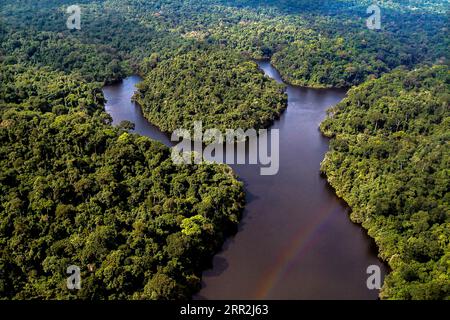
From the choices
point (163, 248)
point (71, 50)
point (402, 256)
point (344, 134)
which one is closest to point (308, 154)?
point (344, 134)

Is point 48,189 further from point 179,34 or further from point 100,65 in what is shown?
point 179,34

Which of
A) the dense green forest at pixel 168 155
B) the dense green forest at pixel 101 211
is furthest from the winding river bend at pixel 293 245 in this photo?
the dense green forest at pixel 101 211

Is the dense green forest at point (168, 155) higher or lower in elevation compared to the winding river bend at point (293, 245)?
higher
